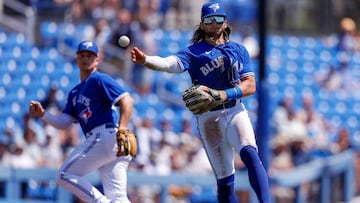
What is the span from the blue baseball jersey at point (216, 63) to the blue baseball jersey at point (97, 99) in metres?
0.95

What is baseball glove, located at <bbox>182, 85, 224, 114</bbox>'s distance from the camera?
28.0 feet

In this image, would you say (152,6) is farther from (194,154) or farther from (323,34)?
(194,154)

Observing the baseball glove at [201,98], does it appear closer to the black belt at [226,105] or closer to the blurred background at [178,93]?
the black belt at [226,105]

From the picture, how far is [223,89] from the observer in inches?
356

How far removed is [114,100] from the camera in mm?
9695

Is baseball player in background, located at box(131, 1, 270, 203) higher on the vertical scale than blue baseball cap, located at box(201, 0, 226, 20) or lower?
lower

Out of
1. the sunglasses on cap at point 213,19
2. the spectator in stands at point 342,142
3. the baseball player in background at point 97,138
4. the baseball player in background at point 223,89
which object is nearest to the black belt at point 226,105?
the baseball player in background at point 223,89

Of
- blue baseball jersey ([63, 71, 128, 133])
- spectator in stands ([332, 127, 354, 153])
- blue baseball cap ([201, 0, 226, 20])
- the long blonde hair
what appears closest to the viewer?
blue baseball cap ([201, 0, 226, 20])

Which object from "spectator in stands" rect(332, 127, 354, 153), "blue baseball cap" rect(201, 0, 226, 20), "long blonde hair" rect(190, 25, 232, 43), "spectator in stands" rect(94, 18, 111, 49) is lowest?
"spectator in stands" rect(332, 127, 354, 153)

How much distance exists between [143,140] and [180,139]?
0.93 metres

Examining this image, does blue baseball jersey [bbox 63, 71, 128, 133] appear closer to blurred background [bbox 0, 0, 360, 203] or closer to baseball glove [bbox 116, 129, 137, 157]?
Result: baseball glove [bbox 116, 129, 137, 157]

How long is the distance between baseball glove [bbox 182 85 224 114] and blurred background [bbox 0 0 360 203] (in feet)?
11.9

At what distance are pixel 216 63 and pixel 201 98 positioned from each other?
0.54 meters

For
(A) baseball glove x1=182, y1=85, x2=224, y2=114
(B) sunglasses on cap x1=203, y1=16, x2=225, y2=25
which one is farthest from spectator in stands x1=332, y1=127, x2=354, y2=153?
(A) baseball glove x1=182, y1=85, x2=224, y2=114
